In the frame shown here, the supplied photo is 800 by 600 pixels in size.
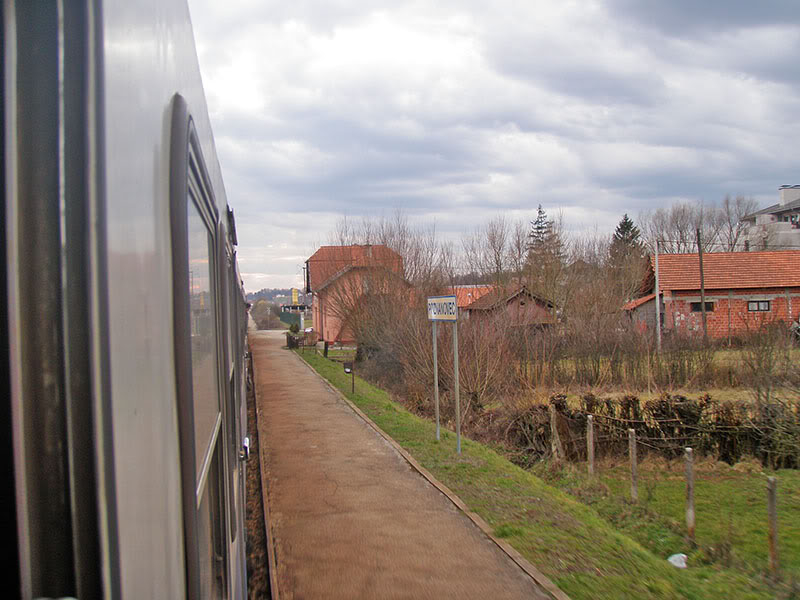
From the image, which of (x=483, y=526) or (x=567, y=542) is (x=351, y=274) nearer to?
(x=483, y=526)

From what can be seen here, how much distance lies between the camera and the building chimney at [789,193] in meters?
70.2

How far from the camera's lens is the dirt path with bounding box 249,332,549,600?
205 inches

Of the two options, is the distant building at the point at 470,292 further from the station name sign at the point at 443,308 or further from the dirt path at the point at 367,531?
the dirt path at the point at 367,531

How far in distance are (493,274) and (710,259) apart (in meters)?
16.5

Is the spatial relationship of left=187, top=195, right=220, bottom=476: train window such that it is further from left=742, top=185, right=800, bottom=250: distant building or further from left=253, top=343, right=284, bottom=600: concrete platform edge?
left=742, top=185, right=800, bottom=250: distant building

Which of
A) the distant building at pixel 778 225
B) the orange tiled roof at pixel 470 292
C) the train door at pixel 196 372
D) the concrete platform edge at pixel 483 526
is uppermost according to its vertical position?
the distant building at pixel 778 225

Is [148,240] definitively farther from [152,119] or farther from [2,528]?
[2,528]

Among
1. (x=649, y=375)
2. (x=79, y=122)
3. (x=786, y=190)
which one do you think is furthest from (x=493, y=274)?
(x=786, y=190)

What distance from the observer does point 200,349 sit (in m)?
1.75

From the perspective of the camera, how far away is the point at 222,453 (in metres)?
2.55

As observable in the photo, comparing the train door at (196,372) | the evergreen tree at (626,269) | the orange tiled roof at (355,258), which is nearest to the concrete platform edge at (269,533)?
the train door at (196,372)

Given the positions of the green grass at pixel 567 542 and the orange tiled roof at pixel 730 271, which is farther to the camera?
the orange tiled roof at pixel 730 271

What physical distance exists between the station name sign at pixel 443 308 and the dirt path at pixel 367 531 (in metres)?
2.20

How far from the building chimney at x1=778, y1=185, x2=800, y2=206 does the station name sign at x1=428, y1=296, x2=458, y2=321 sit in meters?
73.3
